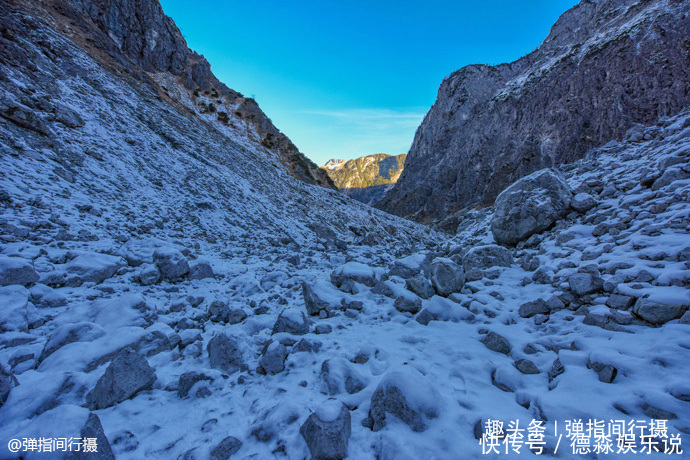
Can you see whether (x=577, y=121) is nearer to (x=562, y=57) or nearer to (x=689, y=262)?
(x=562, y=57)

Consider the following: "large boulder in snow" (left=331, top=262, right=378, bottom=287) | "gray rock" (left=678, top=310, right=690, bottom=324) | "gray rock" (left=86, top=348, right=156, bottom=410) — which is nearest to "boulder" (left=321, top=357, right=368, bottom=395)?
"gray rock" (left=86, top=348, right=156, bottom=410)

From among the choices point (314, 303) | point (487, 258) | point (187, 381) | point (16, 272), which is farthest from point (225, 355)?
point (487, 258)

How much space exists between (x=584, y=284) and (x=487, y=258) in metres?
2.72

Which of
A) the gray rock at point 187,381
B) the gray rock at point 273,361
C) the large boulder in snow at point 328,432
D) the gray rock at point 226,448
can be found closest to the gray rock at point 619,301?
the large boulder in snow at point 328,432

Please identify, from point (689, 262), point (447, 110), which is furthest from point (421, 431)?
point (447, 110)

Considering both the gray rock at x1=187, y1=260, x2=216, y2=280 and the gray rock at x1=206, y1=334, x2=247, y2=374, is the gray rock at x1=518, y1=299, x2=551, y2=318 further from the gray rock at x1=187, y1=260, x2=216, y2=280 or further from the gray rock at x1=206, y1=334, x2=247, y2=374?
the gray rock at x1=187, y1=260, x2=216, y2=280

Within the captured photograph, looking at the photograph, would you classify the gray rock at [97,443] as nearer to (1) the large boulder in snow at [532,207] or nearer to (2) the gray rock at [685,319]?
(2) the gray rock at [685,319]

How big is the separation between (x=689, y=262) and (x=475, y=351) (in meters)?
3.41

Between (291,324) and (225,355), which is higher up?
(291,324)

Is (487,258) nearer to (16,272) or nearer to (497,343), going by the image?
(497,343)

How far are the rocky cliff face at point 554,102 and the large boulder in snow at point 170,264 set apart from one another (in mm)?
40101

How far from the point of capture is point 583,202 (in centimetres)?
746

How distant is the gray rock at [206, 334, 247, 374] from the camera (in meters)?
3.72

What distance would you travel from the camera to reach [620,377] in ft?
8.97
